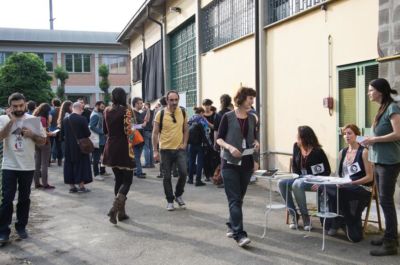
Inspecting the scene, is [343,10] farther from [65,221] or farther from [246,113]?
[65,221]

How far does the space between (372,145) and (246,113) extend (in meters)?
1.48

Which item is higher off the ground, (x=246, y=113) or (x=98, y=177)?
(x=246, y=113)

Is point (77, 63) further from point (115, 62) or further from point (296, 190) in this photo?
point (296, 190)

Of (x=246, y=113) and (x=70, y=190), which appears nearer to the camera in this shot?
(x=246, y=113)

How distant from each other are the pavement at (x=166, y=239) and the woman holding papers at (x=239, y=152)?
0.43 metres

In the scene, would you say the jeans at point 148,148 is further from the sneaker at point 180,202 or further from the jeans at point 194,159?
the sneaker at point 180,202

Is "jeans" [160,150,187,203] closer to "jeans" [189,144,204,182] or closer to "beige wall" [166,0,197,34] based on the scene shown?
"jeans" [189,144,204,182]

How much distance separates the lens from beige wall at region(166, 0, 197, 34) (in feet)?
51.1

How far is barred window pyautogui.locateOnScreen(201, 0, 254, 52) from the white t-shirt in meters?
6.74

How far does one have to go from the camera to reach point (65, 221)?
7.03 meters

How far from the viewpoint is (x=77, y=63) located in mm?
41656

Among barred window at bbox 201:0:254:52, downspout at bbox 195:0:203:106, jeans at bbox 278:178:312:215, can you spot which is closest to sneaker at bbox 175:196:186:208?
jeans at bbox 278:178:312:215

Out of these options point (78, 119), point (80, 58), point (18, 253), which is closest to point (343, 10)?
point (78, 119)

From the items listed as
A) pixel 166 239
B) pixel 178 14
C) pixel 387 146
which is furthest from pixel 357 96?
pixel 178 14
